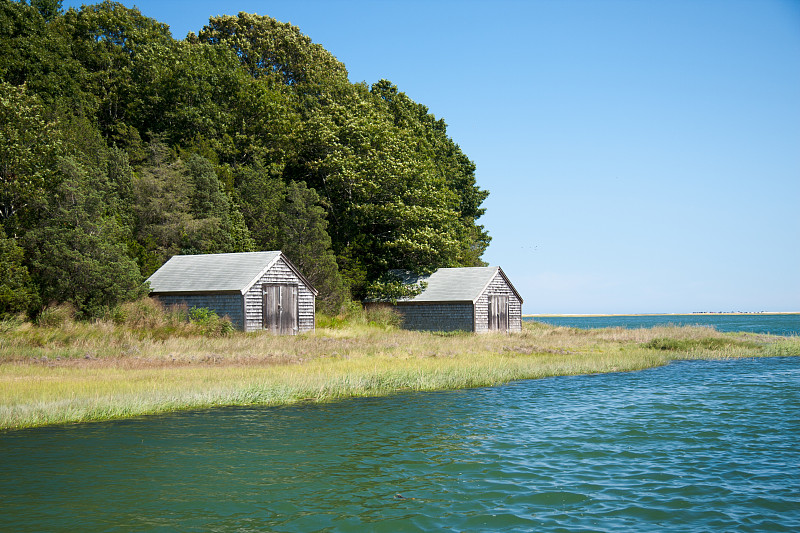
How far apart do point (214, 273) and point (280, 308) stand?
4.50 m

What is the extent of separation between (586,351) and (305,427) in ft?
81.5

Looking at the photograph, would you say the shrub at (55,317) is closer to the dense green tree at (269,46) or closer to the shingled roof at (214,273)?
the shingled roof at (214,273)

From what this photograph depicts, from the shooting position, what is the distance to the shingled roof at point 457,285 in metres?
51.0

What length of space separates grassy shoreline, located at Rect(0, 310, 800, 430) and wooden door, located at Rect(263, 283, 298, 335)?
7.41ft

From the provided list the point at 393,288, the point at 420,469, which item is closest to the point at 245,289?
the point at 393,288

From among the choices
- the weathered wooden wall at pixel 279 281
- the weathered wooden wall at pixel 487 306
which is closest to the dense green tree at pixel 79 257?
the weathered wooden wall at pixel 279 281

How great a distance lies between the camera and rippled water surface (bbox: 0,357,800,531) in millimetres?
11109

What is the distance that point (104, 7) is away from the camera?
69438 millimetres

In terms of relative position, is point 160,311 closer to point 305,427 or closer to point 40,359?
point 40,359

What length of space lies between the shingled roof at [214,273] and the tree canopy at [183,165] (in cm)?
251

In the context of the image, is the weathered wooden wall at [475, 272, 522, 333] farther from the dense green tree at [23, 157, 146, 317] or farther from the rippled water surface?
the rippled water surface

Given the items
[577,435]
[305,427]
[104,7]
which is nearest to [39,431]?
[305,427]

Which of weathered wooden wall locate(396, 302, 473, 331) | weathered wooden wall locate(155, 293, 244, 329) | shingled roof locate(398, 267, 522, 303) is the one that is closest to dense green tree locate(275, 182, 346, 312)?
weathered wooden wall locate(396, 302, 473, 331)

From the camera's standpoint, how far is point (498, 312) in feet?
173
